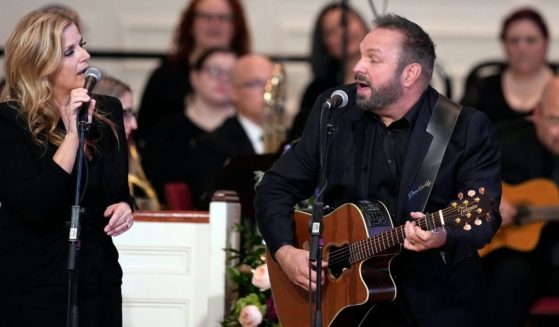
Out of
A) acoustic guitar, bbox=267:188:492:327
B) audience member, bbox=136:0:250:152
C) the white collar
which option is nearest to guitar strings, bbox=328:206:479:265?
acoustic guitar, bbox=267:188:492:327

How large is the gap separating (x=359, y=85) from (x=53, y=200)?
4.55 feet

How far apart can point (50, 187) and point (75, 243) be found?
11.1 inches

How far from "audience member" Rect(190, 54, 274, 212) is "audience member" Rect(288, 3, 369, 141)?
12.7 inches

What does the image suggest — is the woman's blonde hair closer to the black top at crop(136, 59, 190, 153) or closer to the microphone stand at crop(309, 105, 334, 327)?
the microphone stand at crop(309, 105, 334, 327)

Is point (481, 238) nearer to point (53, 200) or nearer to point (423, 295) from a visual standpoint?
point (423, 295)

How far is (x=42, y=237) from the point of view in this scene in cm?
508

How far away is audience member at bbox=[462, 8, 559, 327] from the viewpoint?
7629 mm

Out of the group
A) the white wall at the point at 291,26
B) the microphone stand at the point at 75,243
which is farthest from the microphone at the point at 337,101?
the white wall at the point at 291,26

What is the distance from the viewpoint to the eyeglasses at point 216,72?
9113mm

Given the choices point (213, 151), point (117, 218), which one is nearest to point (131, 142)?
point (213, 151)

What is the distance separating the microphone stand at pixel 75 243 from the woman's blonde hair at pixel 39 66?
10.6 inches

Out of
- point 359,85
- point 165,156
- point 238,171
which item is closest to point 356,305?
point 359,85

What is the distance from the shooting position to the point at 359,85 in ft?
17.6

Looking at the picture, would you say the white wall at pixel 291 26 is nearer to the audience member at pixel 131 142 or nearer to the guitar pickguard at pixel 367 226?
the audience member at pixel 131 142
